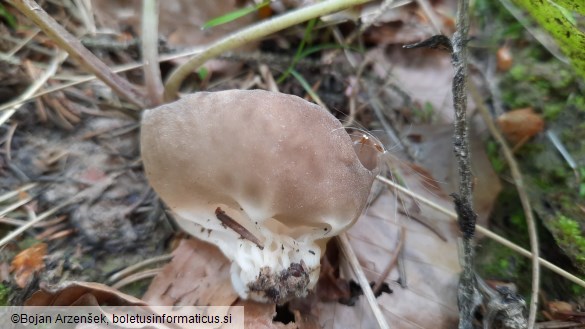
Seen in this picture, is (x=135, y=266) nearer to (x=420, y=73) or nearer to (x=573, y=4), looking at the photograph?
(x=573, y=4)

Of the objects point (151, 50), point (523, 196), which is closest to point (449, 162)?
point (523, 196)

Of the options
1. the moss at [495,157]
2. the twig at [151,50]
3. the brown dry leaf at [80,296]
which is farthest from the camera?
the moss at [495,157]

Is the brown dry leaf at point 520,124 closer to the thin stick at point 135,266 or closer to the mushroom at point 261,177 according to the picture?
the mushroom at point 261,177

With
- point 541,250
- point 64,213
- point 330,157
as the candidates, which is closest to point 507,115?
point 541,250

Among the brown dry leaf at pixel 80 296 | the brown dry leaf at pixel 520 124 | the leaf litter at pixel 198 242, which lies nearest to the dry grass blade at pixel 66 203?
the leaf litter at pixel 198 242

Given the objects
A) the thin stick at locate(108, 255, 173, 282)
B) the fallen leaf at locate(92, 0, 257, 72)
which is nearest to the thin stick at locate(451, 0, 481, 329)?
the thin stick at locate(108, 255, 173, 282)

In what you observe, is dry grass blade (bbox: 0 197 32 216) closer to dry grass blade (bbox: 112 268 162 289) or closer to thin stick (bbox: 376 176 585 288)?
dry grass blade (bbox: 112 268 162 289)

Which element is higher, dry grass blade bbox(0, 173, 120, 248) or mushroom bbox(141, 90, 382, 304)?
mushroom bbox(141, 90, 382, 304)
